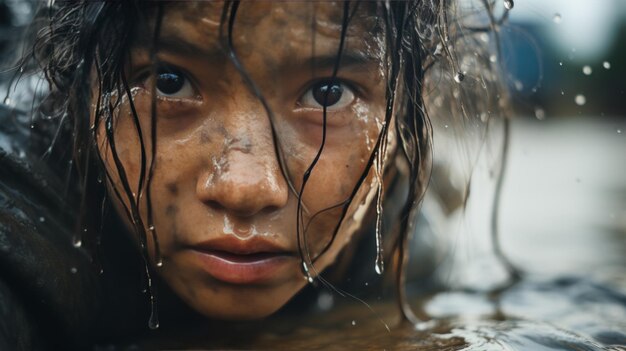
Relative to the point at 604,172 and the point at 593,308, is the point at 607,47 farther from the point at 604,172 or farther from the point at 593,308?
the point at 593,308

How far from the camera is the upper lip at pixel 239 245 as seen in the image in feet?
4.65

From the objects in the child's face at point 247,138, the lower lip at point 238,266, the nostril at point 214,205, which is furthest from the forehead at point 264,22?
the lower lip at point 238,266

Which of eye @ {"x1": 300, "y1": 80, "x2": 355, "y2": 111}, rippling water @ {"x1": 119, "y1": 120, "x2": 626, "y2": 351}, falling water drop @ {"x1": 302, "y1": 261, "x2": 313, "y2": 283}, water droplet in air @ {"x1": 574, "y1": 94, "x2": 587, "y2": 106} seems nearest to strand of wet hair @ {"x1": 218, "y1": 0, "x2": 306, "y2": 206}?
eye @ {"x1": 300, "y1": 80, "x2": 355, "y2": 111}

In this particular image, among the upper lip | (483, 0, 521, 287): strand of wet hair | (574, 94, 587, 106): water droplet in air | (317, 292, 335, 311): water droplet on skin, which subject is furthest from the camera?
(574, 94, 587, 106): water droplet in air

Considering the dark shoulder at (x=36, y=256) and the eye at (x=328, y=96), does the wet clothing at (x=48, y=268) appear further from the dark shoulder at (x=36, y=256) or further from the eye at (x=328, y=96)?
the eye at (x=328, y=96)

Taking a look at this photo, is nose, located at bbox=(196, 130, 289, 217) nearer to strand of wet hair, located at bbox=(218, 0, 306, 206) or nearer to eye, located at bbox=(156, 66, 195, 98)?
strand of wet hair, located at bbox=(218, 0, 306, 206)

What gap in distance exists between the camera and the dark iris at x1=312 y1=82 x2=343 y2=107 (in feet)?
4.75

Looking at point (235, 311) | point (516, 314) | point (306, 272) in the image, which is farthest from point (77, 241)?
point (516, 314)

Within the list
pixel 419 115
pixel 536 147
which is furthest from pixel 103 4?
pixel 536 147

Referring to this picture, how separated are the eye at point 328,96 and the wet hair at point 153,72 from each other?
5 cm

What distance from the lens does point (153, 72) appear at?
4.34ft

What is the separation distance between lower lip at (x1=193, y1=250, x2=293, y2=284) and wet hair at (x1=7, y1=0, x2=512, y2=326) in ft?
0.25

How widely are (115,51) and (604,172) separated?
560cm

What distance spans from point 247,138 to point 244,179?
0.08 metres
